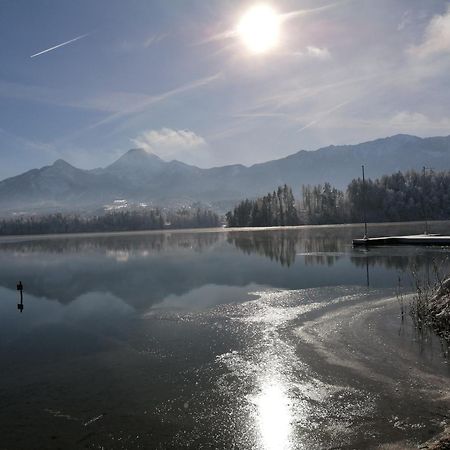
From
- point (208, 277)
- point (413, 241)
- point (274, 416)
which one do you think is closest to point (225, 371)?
point (274, 416)

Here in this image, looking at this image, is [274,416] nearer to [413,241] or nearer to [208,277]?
[208,277]

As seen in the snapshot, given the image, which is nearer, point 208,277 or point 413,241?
point 208,277

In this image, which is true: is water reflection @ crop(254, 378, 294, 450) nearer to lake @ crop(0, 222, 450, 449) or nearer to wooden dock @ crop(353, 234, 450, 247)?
lake @ crop(0, 222, 450, 449)

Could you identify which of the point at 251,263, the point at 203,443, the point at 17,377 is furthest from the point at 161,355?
the point at 251,263

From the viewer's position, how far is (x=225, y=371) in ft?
52.2

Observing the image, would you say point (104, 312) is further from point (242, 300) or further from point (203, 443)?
point (203, 443)

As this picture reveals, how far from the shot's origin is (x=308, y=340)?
19.3m

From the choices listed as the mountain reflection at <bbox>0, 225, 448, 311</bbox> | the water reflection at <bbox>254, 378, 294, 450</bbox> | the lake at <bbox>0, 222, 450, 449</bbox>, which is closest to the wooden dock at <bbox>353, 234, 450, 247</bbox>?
the mountain reflection at <bbox>0, 225, 448, 311</bbox>

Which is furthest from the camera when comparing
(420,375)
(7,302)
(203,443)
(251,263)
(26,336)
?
(251,263)

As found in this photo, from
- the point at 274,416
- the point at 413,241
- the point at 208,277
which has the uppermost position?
the point at 413,241

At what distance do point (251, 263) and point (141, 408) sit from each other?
3911cm

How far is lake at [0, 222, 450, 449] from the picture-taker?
37.6 ft

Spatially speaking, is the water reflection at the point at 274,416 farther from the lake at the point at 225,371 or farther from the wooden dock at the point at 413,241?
the wooden dock at the point at 413,241

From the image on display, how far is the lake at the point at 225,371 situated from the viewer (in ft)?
37.6
